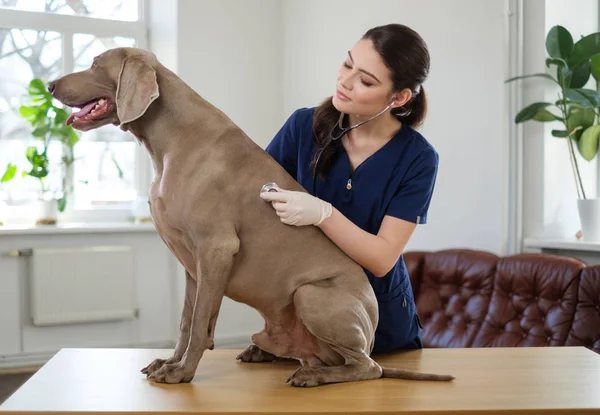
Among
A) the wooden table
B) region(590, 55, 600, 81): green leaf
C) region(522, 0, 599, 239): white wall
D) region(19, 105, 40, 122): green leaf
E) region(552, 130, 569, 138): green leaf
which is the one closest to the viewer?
the wooden table

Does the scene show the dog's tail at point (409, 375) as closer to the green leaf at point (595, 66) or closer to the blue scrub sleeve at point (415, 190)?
the blue scrub sleeve at point (415, 190)

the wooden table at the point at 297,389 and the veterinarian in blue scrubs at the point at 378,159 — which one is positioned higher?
the veterinarian in blue scrubs at the point at 378,159

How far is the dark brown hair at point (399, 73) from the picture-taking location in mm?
1682

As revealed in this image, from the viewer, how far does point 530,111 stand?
3617 millimetres

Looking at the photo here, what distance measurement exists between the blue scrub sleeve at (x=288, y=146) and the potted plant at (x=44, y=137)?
115 inches

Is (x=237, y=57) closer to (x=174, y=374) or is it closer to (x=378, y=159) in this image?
(x=378, y=159)

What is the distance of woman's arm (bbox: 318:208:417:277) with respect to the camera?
1.56 m

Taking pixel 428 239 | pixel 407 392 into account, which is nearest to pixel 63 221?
pixel 428 239

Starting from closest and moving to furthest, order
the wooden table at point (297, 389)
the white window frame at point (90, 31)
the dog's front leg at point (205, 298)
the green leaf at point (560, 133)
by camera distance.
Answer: the wooden table at point (297, 389), the dog's front leg at point (205, 298), the green leaf at point (560, 133), the white window frame at point (90, 31)

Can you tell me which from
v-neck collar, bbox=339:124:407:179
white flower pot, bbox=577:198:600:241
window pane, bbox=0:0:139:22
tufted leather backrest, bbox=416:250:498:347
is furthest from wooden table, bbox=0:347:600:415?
window pane, bbox=0:0:139:22

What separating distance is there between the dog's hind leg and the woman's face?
16.9 inches

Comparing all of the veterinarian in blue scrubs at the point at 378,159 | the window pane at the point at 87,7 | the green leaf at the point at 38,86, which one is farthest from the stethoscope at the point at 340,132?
the window pane at the point at 87,7

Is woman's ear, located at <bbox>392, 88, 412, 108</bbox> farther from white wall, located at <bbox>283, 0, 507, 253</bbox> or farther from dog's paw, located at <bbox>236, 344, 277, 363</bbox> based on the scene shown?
white wall, located at <bbox>283, 0, 507, 253</bbox>

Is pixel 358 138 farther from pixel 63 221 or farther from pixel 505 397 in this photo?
pixel 63 221
